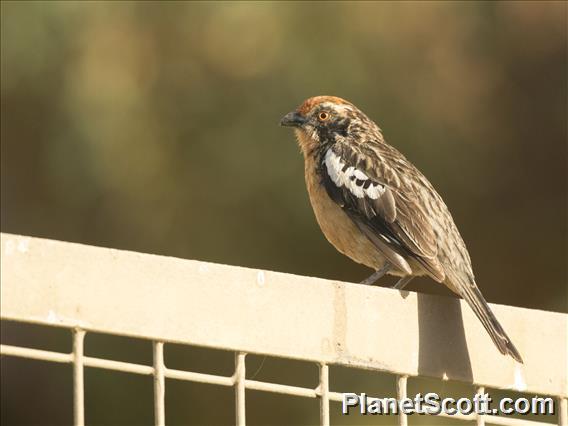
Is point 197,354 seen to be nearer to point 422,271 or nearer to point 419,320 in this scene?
point 422,271

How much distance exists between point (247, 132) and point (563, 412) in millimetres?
7841

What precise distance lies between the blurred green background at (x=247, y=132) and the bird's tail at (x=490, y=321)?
18.6ft

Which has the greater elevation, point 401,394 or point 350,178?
point 350,178

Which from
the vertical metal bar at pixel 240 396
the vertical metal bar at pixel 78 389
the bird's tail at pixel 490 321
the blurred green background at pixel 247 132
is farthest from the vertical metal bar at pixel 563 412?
the blurred green background at pixel 247 132

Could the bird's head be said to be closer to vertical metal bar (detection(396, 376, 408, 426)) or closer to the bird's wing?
the bird's wing

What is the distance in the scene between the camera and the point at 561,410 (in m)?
5.07

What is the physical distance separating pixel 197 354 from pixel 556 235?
150 inches

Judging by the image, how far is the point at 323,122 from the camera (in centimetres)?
796

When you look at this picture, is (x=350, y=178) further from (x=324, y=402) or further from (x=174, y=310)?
(x=174, y=310)

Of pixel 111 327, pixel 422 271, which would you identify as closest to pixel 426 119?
pixel 422 271

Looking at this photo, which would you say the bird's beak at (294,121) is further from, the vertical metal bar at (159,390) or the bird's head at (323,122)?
the vertical metal bar at (159,390)

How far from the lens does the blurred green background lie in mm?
12453

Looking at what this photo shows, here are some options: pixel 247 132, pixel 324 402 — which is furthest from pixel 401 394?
pixel 247 132

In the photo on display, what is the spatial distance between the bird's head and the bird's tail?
1.82 m
